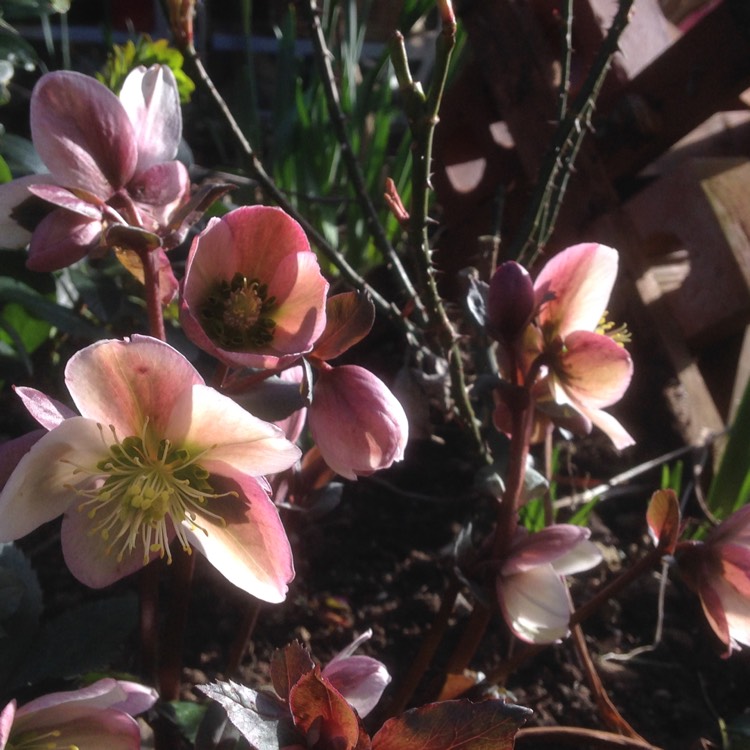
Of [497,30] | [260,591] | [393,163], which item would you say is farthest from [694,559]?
[393,163]

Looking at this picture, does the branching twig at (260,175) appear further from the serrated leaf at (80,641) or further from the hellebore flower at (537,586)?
the serrated leaf at (80,641)

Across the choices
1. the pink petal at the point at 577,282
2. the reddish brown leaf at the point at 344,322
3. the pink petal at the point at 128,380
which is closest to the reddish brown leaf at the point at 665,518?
the pink petal at the point at 577,282

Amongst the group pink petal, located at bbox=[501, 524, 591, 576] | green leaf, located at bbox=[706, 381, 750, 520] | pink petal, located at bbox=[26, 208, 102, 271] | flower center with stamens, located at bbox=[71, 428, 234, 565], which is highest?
pink petal, located at bbox=[26, 208, 102, 271]

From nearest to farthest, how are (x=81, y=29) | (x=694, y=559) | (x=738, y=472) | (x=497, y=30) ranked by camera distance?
(x=694, y=559) < (x=738, y=472) < (x=497, y=30) < (x=81, y=29)

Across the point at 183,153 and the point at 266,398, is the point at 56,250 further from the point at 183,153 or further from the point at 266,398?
the point at 183,153

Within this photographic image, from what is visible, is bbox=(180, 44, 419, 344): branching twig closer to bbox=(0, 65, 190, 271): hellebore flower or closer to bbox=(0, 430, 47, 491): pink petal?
bbox=(0, 65, 190, 271): hellebore flower

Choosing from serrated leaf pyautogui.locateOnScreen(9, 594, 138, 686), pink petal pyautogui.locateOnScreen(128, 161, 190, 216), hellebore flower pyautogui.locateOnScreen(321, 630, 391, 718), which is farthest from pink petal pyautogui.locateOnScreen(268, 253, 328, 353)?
serrated leaf pyautogui.locateOnScreen(9, 594, 138, 686)

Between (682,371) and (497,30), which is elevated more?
(497,30)

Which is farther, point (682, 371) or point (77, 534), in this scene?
point (682, 371)
